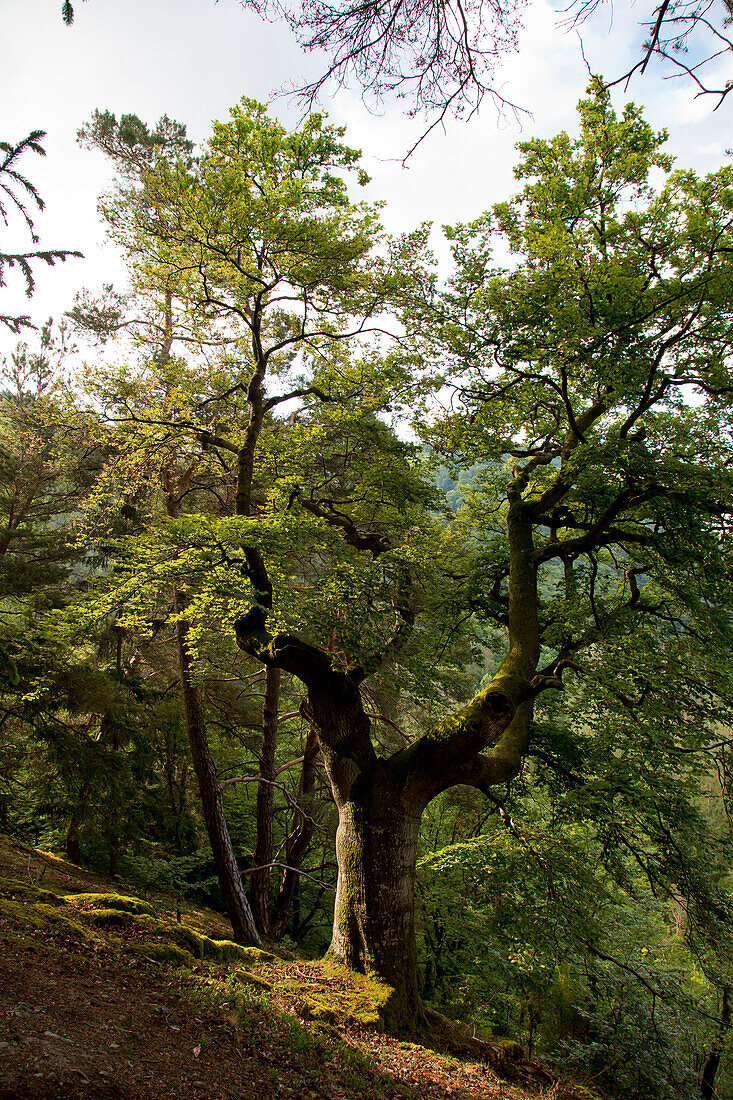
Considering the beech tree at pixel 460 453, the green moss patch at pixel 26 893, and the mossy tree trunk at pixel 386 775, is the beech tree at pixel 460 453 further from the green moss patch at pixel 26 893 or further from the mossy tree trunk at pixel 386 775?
the green moss patch at pixel 26 893

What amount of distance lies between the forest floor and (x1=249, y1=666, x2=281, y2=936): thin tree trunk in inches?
148

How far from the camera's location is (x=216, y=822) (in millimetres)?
8172

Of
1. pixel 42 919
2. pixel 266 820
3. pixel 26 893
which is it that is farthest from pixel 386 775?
pixel 266 820

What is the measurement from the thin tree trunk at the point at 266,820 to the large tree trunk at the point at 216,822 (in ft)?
2.86

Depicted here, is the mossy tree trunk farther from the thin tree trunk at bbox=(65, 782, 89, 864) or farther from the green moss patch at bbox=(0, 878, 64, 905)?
the thin tree trunk at bbox=(65, 782, 89, 864)

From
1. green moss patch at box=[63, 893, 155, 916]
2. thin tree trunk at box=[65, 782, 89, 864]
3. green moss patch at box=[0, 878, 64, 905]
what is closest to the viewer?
green moss patch at box=[0, 878, 64, 905]

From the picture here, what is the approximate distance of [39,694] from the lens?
686cm

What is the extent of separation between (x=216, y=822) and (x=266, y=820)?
3.93ft

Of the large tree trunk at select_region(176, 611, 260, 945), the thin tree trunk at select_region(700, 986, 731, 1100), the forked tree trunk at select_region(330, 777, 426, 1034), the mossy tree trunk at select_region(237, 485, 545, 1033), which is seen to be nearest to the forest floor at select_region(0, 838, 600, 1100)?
the forked tree trunk at select_region(330, 777, 426, 1034)

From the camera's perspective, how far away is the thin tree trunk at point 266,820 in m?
8.88

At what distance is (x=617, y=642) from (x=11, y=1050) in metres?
5.42

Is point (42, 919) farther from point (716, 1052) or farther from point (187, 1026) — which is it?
point (716, 1052)

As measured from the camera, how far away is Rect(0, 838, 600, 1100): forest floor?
104 inches

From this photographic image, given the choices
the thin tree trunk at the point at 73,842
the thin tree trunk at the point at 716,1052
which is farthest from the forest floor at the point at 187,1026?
the thin tree trunk at the point at 716,1052
